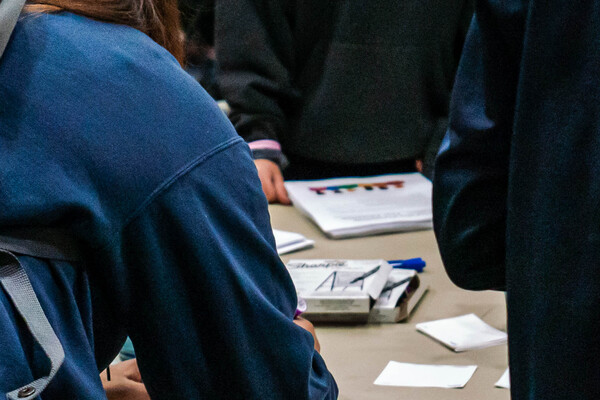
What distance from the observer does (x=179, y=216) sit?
1.97 ft

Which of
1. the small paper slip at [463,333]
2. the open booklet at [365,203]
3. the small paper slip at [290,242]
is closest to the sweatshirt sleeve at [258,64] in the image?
the open booklet at [365,203]

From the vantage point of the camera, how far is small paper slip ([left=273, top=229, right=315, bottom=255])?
1.44 metres

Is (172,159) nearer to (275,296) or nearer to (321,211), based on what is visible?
(275,296)

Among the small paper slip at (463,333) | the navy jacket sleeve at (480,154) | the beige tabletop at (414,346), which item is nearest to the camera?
the navy jacket sleeve at (480,154)

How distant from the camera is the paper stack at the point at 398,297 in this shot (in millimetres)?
1136

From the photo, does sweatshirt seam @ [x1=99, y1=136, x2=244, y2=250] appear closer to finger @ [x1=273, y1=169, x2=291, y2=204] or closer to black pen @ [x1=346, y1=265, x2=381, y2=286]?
black pen @ [x1=346, y1=265, x2=381, y2=286]

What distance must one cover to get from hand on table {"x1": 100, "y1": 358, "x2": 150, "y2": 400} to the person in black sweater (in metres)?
0.90

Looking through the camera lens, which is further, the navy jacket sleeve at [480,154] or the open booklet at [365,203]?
the open booklet at [365,203]

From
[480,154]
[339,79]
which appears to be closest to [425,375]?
[480,154]

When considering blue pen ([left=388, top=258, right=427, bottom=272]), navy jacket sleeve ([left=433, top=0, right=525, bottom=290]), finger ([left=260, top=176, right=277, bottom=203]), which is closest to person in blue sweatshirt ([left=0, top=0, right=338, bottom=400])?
navy jacket sleeve ([left=433, top=0, right=525, bottom=290])

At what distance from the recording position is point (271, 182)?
1.75 metres

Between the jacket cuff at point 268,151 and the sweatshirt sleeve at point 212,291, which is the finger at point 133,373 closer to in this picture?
the sweatshirt sleeve at point 212,291

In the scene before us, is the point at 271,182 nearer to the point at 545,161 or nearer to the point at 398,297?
the point at 398,297

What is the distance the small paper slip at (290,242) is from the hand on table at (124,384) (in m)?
0.57
